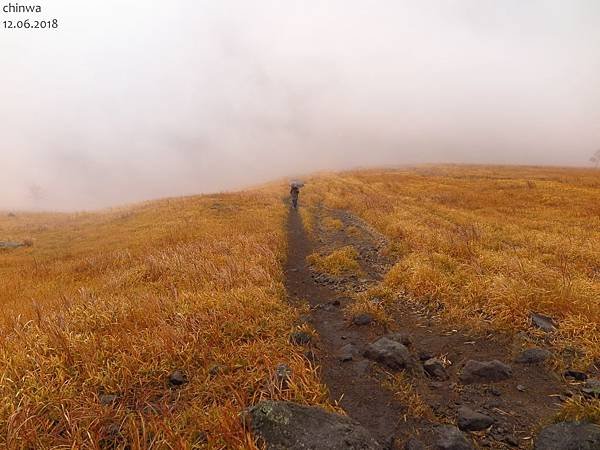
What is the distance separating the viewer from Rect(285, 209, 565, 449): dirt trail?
595cm

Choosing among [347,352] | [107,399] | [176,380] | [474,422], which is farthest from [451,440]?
[107,399]

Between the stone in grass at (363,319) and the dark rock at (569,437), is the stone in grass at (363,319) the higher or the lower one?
the lower one

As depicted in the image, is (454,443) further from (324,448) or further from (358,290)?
(358,290)

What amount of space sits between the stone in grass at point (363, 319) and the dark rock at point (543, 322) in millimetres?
4042

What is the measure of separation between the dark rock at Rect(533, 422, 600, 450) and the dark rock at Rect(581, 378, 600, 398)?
138cm

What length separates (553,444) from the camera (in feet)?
16.7

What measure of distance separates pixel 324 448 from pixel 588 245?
18.4 m

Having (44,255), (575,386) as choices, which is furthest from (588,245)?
(44,255)

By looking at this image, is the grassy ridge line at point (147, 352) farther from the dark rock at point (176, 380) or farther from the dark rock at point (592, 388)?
the dark rock at point (592, 388)

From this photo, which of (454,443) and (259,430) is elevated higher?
(259,430)

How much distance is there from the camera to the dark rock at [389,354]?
7.76 metres

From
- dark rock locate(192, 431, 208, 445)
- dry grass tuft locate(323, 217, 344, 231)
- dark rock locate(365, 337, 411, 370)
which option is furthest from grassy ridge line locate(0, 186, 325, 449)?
dry grass tuft locate(323, 217, 344, 231)

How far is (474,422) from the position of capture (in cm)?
595

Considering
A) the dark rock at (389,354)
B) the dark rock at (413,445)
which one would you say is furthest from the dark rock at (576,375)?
the dark rock at (413,445)
